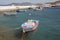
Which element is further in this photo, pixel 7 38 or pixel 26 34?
pixel 26 34

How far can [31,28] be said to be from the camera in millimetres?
37219

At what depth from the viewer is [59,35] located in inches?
1420

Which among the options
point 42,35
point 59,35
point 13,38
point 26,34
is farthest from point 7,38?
point 59,35

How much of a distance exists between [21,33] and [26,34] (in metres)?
1.27

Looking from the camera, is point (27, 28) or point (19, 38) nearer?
point (19, 38)

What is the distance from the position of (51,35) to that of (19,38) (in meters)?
6.86

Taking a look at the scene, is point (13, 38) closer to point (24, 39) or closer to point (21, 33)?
point (24, 39)

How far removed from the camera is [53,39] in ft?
108

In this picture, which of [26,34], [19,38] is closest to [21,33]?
[26,34]

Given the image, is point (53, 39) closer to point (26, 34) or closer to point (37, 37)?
point (37, 37)

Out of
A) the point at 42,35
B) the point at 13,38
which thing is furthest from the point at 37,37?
the point at 13,38

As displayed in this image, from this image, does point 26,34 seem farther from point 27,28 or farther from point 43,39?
point 43,39

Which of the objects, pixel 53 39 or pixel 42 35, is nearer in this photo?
pixel 53 39

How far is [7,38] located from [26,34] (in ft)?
16.4
